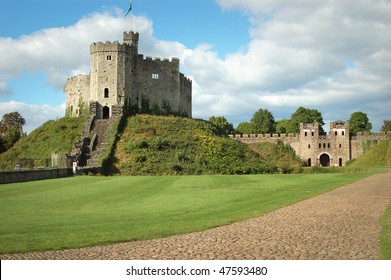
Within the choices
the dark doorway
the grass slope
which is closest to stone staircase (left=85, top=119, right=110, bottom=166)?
the dark doorway

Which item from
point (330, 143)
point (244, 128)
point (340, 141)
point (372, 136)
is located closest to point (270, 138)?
point (330, 143)

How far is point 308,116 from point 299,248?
99823mm

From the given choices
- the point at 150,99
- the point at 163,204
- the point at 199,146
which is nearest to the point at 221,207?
the point at 163,204

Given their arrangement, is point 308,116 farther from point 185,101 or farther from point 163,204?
point 163,204

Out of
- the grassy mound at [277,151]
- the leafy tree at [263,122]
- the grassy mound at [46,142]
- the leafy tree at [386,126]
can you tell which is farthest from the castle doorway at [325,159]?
the grassy mound at [46,142]

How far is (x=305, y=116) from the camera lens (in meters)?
106

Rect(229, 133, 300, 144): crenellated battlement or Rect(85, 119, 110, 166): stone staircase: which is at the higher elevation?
Rect(229, 133, 300, 144): crenellated battlement

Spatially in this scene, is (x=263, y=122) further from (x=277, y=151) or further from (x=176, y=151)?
(x=176, y=151)

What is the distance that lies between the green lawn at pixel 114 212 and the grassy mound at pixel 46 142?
2736 cm

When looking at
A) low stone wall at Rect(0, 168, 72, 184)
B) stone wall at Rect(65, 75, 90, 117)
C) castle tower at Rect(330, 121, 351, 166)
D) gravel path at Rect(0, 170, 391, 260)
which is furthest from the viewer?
castle tower at Rect(330, 121, 351, 166)

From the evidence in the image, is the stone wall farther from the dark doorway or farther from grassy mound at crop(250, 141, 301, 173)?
grassy mound at crop(250, 141, 301, 173)

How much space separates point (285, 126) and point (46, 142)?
70930 mm

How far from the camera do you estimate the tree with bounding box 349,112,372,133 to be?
10481cm

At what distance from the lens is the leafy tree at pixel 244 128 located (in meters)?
115
